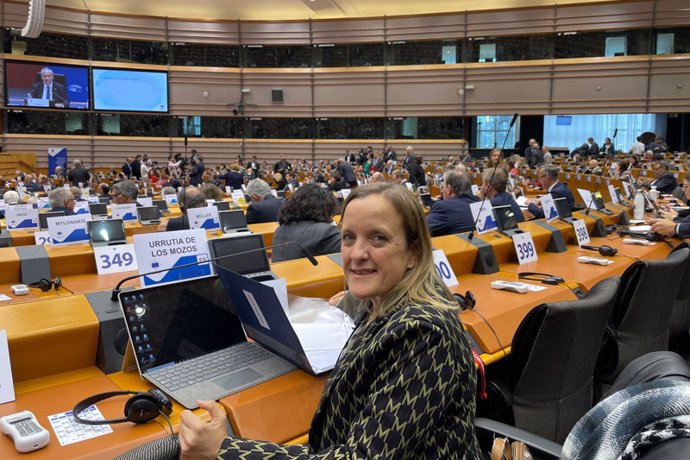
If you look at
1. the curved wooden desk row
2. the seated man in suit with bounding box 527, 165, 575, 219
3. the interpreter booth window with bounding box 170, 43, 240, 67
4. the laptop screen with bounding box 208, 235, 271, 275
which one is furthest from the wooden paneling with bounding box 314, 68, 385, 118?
the curved wooden desk row

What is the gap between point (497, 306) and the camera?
285cm

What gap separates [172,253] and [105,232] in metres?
1.97

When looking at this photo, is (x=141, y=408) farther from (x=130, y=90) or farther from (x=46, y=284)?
(x=130, y=90)

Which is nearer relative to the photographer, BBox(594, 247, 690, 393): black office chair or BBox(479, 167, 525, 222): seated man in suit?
BBox(594, 247, 690, 393): black office chair

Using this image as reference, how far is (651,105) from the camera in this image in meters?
19.5

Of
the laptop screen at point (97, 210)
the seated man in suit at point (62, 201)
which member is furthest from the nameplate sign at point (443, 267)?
the laptop screen at point (97, 210)

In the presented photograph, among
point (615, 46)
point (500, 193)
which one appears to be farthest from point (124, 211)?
point (615, 46)

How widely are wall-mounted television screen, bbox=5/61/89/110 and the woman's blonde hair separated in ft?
75.3

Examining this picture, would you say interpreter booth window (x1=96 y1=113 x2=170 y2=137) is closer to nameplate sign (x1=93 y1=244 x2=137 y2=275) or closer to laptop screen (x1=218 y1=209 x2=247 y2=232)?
laptop screen (x1=218 y1=209 x2=247 y2=232)

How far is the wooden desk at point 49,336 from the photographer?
1.79 meters

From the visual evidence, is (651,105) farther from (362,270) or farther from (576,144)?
(362,270)

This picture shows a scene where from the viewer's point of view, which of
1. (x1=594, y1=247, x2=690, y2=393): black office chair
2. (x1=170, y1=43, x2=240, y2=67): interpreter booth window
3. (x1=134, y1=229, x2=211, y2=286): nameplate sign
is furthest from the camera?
(x1=170, y1=43, x2=240, y2=67): interpreter booth window

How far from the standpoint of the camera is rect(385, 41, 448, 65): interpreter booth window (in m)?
21.8

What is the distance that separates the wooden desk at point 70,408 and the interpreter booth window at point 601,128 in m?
21.8
